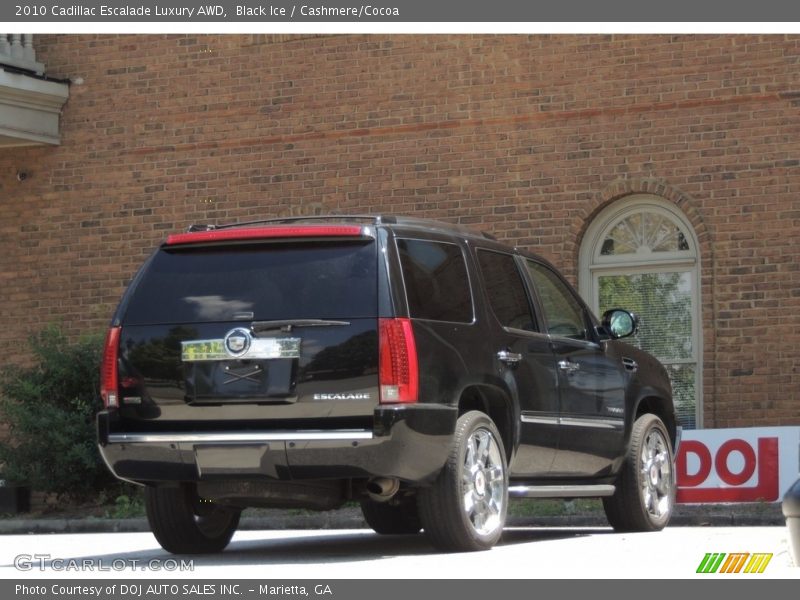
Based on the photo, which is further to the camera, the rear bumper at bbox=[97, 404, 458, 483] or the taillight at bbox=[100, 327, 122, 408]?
the taillight at bbox=[100, 327, 122, 408]

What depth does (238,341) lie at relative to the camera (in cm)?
859

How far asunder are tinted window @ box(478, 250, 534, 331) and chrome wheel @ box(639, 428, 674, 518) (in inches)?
66.8

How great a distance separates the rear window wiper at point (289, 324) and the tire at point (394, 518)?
257cm

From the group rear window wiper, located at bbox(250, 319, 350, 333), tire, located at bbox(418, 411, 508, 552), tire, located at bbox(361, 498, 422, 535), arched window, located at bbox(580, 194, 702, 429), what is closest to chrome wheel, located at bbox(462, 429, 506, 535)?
tire, located at bbox(418, 411, 508, 552)

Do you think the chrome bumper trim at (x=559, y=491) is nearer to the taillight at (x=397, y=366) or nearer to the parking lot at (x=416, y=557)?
the parking lot at (x=416, y=557)

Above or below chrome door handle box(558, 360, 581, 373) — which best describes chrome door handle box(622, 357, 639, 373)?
below

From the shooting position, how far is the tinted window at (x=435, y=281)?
884cm

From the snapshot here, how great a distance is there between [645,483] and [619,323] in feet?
3.76

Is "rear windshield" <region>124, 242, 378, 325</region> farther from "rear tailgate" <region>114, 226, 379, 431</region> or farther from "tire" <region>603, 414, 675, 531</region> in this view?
"tire" <region>603, 414, 675, 531</region>

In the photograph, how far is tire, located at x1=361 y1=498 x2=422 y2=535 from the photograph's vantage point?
10.9m

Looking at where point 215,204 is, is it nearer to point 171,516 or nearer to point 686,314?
point 686,314

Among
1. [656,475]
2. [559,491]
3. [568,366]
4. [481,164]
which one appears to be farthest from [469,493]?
[481,164]

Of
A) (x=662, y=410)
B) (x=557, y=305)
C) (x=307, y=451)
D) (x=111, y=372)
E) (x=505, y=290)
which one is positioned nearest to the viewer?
(x=307, y=451)

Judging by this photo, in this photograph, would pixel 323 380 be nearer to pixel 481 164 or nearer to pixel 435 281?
pixel 435 281
